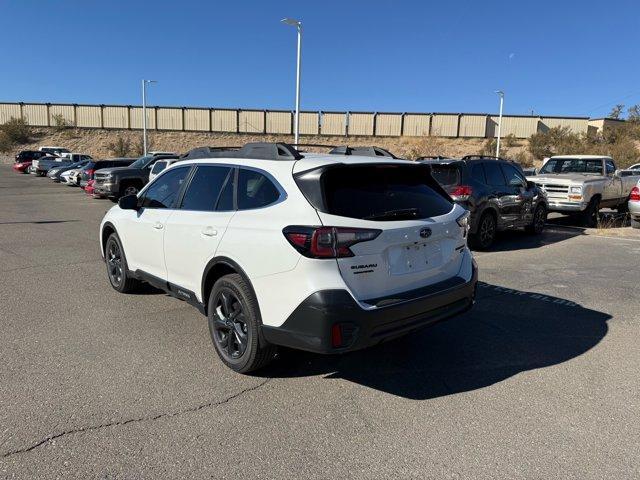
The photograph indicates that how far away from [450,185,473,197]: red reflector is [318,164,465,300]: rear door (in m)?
5.42

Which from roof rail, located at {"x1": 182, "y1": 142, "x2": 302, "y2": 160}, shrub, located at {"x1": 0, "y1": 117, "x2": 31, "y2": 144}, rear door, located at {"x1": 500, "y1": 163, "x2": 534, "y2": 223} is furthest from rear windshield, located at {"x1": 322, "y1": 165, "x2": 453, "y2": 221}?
shrub, located at {"x1": 0, "y1": 117, "x2": 31, "y2": 144}

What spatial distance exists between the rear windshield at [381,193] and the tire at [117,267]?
11.3 feet

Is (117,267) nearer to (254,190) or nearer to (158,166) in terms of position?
(254,190)

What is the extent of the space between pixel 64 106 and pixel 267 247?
73.2 m

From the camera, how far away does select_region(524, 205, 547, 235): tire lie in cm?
1163

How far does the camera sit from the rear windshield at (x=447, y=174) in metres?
9.78

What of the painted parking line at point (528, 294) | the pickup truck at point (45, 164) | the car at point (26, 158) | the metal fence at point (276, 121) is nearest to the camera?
the painted parking line at point (528, 294)

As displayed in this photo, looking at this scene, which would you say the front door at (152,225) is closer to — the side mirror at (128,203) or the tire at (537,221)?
the side mirror at (128,203)

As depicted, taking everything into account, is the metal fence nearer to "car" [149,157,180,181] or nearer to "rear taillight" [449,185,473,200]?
"car" [149,157,180,181]

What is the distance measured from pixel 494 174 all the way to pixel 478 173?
0.55m

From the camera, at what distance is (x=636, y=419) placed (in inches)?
137

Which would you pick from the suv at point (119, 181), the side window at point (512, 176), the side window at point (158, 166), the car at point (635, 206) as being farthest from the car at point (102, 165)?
the car at point (635, 206)

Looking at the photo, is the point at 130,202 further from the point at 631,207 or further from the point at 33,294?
the point at 631,207

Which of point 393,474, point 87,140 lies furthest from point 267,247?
point 87,140
